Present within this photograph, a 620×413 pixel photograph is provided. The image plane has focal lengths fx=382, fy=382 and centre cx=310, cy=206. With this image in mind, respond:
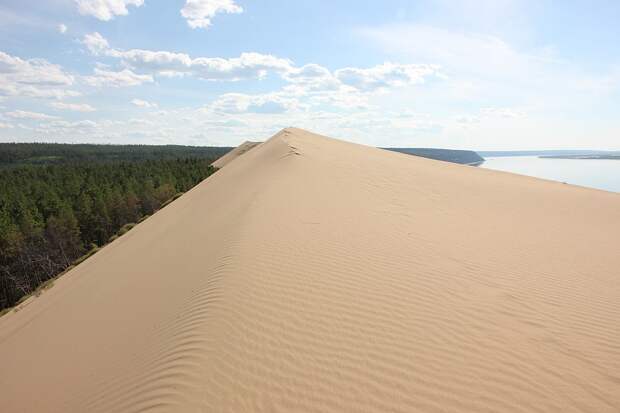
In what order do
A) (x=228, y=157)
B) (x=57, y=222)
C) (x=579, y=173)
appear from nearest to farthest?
1. (x=57, y=222)
2. (x=228, y=157)
3. (x=579, y=173)

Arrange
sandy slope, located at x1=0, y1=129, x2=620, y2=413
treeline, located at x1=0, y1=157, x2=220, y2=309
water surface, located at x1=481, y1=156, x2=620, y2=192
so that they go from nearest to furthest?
sandy slope, located at x1=0, y1=129, x2=620, y2=413, treeline, located at x1=0, y1=157, x2=220, y2=309, water surface, located at x1=481, y1=156, x2=620, y2=192

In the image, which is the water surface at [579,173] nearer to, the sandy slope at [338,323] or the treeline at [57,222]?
the sandy slope at [338,323]

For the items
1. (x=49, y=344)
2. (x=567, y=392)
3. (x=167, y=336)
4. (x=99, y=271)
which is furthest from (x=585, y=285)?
(x=99, y=271)

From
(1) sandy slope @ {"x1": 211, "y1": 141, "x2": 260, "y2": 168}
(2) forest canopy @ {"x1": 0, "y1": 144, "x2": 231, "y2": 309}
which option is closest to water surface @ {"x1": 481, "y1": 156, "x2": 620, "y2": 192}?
(1) sandy slope @ {"x1": 211, "y1": 141, "x2": 260, "y2": 168}

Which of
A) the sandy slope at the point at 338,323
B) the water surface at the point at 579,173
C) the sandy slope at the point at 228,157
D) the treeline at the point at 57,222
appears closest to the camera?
the sandy slope at the point at 338,323

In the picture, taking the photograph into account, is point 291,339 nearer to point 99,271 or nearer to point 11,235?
point 99,271

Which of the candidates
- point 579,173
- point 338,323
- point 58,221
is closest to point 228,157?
point 58,221

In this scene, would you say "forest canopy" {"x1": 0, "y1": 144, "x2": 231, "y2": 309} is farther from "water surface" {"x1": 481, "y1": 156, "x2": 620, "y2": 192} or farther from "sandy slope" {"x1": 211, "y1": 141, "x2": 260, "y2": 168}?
"water surface" {"x1": 481, "y1": 156, "x2": 620, "y2": 192}

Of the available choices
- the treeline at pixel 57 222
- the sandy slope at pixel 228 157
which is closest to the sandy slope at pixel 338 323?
the treeline at pixel 57 222

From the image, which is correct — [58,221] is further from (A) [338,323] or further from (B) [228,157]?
(B) [228,157]
